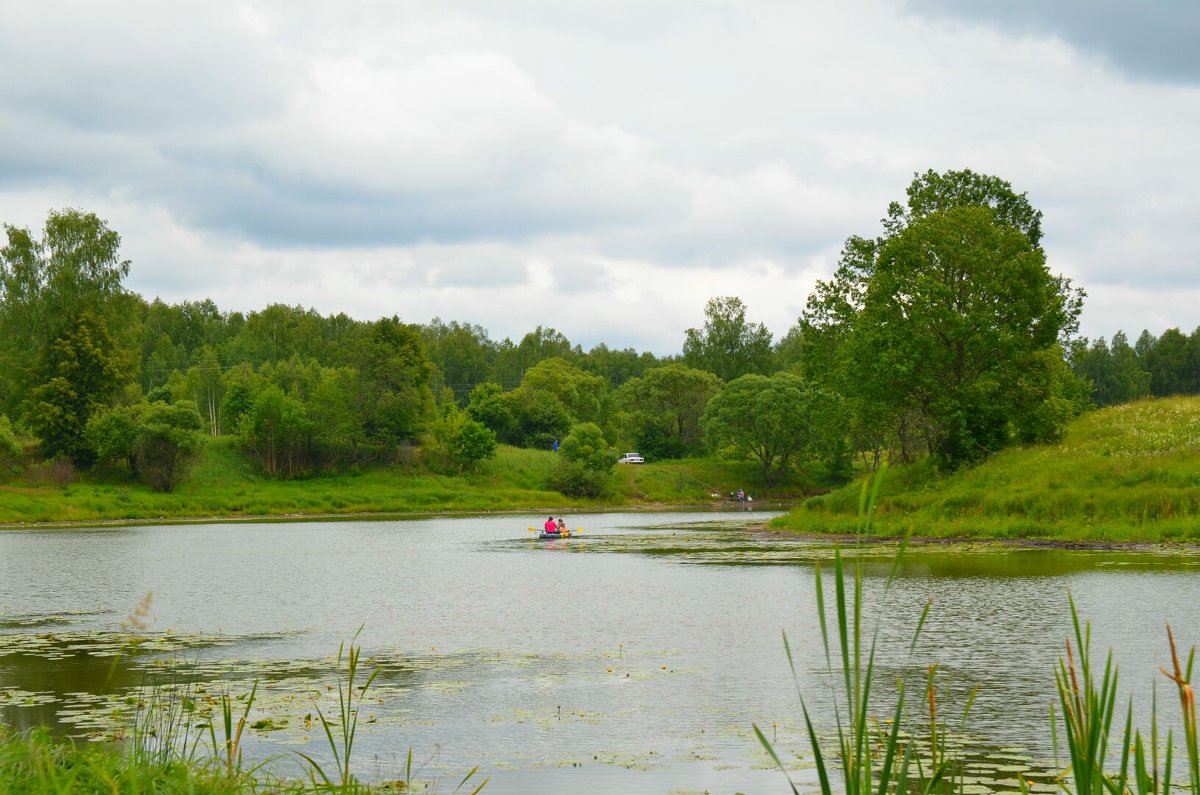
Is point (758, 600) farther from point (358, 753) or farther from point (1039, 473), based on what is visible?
point (1039, 473)

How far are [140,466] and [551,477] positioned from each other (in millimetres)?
32217

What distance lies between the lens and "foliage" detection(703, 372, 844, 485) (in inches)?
4163

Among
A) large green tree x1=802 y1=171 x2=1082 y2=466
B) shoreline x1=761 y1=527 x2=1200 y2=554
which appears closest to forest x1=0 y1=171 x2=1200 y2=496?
large green tree x1=802 y1=171 x2=1082 y2=466

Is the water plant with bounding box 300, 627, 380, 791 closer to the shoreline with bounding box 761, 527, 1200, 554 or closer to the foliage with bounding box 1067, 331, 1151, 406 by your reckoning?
the shoreline with bounding box 761, 527, 1200, 554

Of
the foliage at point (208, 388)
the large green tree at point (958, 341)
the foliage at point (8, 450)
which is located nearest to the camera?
the large green tree at point (958, 341)

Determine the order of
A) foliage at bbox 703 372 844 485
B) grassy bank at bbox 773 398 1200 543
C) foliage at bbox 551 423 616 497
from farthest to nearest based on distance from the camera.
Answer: foliage at bbox 703 372 844 485
foliage at bbox 551 423 616 497
grassy bank at bbox 773 398 1200 543

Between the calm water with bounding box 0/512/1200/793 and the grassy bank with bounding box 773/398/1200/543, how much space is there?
3.73 m

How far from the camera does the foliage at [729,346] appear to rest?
13975 centimetres

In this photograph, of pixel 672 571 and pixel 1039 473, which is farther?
pixel 1039 473

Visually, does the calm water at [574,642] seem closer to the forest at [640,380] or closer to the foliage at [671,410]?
the forest at [640,380]

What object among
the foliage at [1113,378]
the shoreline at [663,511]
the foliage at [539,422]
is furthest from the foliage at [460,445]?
the foliage at [1113,378]

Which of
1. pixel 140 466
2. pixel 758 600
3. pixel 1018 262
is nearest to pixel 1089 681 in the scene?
pixel 758 600

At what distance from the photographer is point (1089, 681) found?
4738mm

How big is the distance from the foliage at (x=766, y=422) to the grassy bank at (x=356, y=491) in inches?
106
